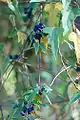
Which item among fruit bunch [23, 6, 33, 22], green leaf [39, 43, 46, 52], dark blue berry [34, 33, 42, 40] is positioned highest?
fruit bunch [23, 6, 33, 22]

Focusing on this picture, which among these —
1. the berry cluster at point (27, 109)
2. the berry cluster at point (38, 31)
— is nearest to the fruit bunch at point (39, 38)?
the berry cluster at point (38, 31)

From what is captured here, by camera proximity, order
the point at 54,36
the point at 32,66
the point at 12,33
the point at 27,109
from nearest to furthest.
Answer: the point at 54,36, the point at 27,109, the point at 12,33, the point at 32,66

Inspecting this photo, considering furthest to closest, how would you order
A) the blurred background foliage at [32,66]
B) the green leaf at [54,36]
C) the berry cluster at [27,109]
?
the blurred background foliage at [32,66], the berry cluster at [27,109], the green leaf at [54,36]

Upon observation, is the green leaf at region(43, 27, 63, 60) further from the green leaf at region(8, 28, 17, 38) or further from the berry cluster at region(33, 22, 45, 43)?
the green leaf at region(8, 28, 17, 38)

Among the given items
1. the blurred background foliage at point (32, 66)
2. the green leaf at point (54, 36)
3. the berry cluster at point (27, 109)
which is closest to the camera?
the green leaf at point (54, 36)

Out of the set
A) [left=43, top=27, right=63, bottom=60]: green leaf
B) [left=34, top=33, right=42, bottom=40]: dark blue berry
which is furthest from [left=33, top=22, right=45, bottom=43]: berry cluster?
[left=43, top=27, right=63, bottom=60]: green leaf

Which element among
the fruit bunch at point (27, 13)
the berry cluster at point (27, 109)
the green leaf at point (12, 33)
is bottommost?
the berry cluster at point (27, 109)

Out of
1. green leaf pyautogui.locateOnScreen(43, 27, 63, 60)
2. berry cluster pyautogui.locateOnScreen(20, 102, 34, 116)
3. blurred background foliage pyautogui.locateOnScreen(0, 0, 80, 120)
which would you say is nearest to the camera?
green leaf pyautogui.locateOnScreen(43, 27, 63, 60)

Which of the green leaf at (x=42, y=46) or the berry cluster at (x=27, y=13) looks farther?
the berry cluster at (x=27, y=13)

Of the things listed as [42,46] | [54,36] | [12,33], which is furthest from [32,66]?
[54,36]

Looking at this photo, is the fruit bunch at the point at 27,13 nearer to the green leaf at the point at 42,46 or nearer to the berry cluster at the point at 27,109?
the green leaf at the point at 42,46

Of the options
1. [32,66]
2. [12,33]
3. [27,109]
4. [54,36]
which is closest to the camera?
[54,36]

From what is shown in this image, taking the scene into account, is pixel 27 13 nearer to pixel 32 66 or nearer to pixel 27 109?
pixel 32 66
